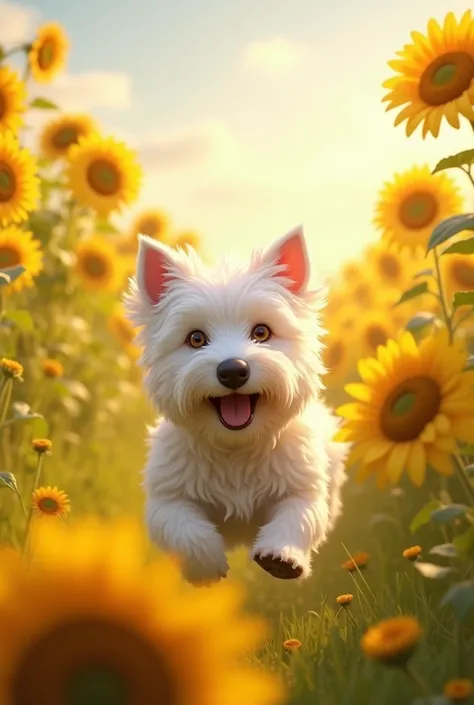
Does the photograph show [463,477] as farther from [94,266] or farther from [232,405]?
[94,266]

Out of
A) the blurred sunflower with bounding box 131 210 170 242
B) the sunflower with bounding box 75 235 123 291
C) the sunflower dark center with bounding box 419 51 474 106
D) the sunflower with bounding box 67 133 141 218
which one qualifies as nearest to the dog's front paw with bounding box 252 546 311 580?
the sunflower dark center with bounding box 419 51 474 106

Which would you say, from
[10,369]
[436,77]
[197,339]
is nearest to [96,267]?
[10,369]

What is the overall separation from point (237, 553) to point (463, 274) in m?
2.40

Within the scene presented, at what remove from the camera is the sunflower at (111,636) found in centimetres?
137

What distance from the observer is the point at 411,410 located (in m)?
2.47

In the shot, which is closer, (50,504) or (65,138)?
(50,504)

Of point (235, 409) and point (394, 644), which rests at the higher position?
point (235, 409)

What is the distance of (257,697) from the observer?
1433mm

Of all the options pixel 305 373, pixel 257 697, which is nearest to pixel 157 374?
pixel 305 373

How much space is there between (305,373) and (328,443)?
78cm

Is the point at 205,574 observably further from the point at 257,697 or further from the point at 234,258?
the point at 257,697

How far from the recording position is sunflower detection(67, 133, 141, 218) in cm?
620

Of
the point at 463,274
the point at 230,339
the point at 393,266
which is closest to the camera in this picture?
the point at 230,339

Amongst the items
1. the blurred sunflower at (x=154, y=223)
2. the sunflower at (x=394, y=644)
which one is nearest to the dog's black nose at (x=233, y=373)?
the sunflower at (x=394, y=644)
